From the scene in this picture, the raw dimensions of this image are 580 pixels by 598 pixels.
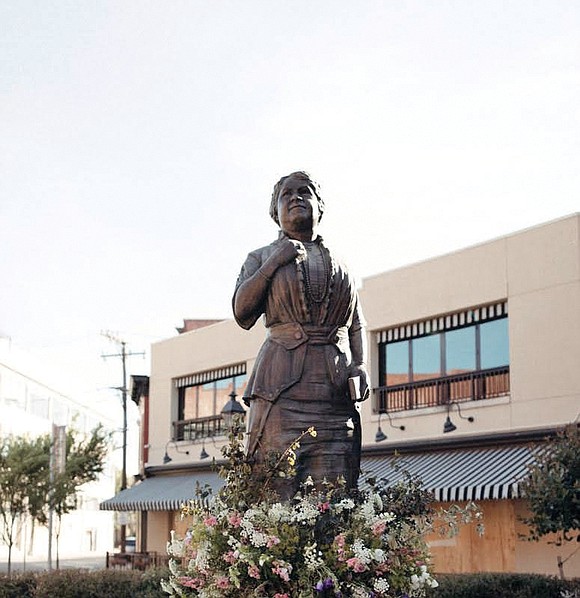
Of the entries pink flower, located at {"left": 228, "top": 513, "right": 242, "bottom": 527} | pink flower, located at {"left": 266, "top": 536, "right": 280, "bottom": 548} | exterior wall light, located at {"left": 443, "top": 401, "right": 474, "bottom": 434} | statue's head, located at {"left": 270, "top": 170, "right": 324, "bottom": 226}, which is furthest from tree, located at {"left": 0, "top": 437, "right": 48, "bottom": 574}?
pink flower, located at {"left": 266, "top": 536, "right": 280, "bottom": 548}

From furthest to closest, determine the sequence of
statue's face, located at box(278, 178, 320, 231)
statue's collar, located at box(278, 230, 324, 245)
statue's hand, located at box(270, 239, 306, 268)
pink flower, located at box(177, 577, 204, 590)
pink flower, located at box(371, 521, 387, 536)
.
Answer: statue's collar, located at box(278, 230, 324, 245) < statue's face, located at box(278, 178, 320, 231) < statue's hand, located at box(270, 239, 306, 268) < pink flower, located at box(177, 577, 204, 590) < pink flower, located at box(371, 521, 387, 536)

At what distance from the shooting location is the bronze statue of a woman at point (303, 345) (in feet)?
26.6

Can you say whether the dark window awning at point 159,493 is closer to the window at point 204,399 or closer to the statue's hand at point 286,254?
the window at point 204,399

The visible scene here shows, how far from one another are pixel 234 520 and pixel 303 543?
1.46 feet

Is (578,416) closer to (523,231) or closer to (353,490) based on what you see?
(523,231)

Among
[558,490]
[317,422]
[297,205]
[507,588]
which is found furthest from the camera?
[558,490]

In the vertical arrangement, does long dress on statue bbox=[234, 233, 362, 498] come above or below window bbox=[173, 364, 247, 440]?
below

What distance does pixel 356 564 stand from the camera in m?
6.83

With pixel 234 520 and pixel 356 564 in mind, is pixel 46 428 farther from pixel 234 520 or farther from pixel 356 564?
pixel 356 564

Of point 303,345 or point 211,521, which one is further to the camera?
point 303,345

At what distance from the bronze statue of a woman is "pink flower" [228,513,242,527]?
682 mm

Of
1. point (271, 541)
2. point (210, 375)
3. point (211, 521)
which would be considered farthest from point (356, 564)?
point (210, 375)

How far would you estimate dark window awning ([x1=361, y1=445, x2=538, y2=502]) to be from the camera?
22625mm

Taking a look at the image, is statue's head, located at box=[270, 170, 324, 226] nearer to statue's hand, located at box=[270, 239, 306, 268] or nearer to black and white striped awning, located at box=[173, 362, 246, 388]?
statue's hand, located at box=[270, 239, 306, 268]
